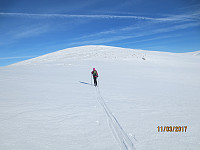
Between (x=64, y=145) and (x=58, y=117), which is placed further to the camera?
(x=58, y=117)

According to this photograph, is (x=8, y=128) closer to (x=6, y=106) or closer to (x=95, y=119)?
(x=6, y=106)

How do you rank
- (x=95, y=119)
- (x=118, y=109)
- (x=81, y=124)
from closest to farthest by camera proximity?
(x=81, y=124) < (x=95, y=119) < (x=118, y=109)

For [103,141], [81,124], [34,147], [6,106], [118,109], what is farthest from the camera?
[118,109]

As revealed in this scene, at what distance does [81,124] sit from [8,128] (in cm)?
195

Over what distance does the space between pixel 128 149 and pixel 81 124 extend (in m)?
1.60

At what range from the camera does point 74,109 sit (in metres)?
4.96

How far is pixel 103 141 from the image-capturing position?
295cm

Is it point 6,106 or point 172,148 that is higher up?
point 6,106

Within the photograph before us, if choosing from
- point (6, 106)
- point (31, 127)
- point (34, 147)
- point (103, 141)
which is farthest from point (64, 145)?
point (6, 106)
